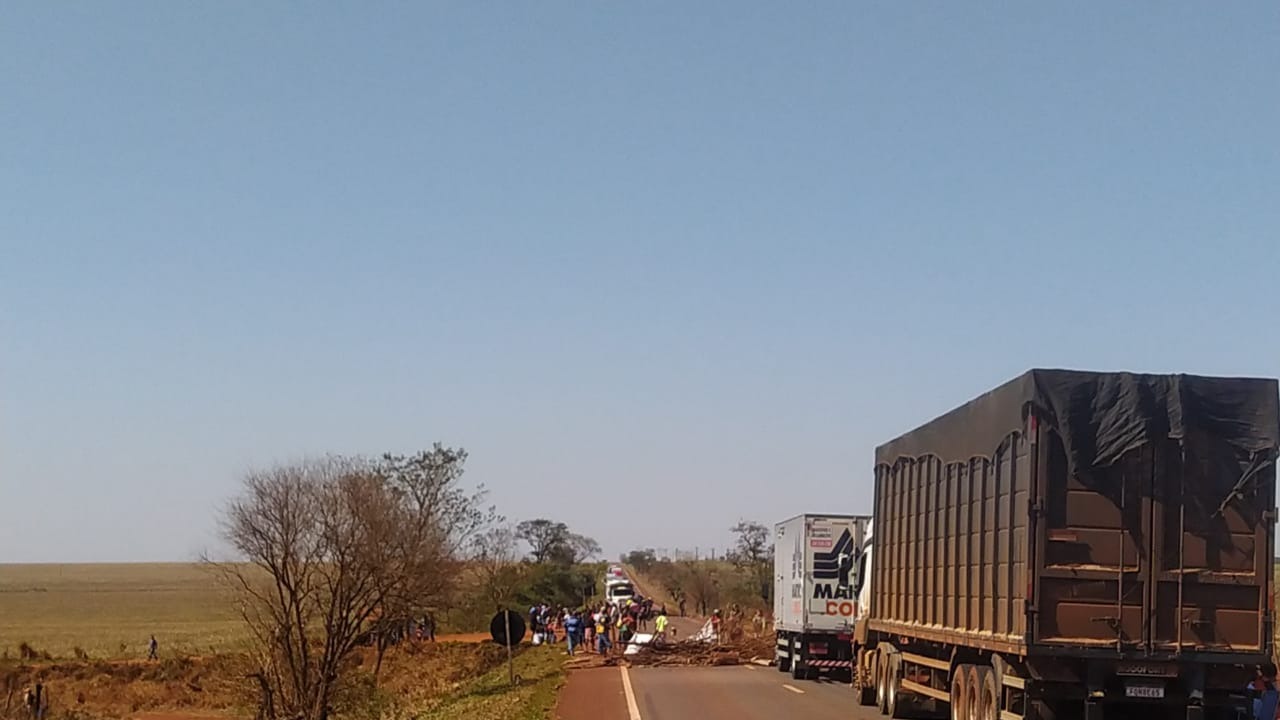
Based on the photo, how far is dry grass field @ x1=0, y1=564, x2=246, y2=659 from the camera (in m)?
71.6

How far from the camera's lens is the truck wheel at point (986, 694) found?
55.4ft

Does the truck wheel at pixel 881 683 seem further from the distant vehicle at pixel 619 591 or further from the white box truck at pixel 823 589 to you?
the distant vehicle at pixel 619 591

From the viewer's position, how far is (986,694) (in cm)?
1734

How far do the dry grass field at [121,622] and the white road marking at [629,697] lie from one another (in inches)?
721

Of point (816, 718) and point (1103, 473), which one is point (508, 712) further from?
point (1103, 473)

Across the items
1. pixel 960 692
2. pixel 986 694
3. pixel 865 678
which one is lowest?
pixel 865 678

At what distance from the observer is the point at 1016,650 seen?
15641 mm

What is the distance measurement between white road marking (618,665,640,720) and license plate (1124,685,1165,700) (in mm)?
9350

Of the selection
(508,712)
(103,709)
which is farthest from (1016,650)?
(103,709)

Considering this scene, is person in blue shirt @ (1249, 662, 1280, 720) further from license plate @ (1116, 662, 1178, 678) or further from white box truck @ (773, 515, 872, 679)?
white box truck @ (773, 515, 872, 679)

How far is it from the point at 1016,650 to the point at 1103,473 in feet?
6.85

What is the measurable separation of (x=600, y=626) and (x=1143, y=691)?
3170 centimetres

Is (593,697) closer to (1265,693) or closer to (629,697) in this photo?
(629,697)

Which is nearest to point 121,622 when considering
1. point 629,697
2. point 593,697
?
point 593,697
